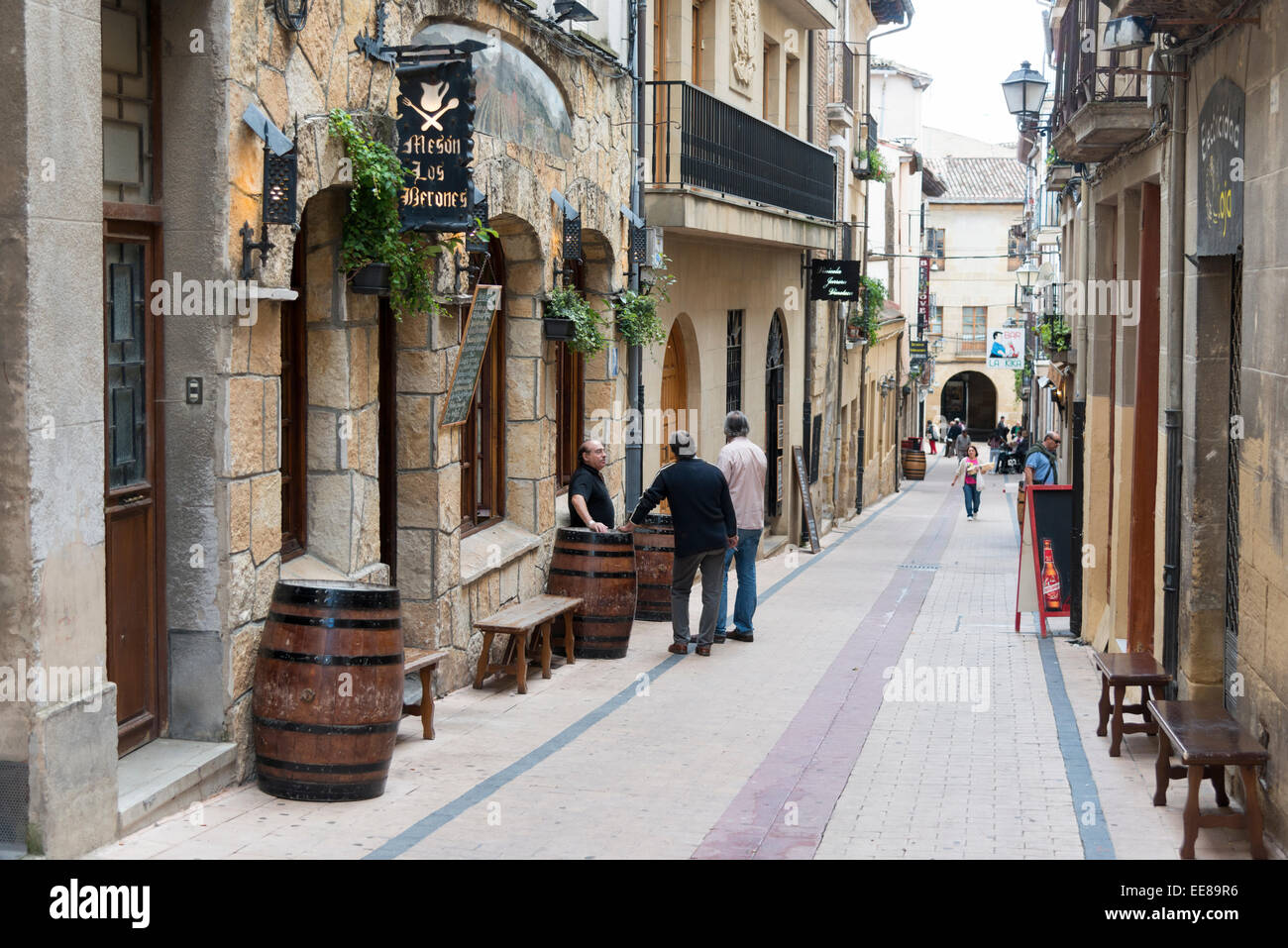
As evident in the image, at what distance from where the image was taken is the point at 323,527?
8547 millimetres

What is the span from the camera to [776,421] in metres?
23.1

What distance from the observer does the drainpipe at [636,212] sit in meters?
14.1

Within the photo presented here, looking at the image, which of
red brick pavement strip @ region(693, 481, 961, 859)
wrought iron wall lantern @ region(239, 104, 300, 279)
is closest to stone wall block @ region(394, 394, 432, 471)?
wrought iron wall lantern @ region(239, 104, 300, 279)

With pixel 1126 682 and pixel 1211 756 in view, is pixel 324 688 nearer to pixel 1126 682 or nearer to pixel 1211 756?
pixel 1211 756

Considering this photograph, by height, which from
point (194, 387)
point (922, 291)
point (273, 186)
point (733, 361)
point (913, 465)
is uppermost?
point (922, 291)

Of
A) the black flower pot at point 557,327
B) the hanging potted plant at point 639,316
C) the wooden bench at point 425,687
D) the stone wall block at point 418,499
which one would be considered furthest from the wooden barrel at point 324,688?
the hanging potted plant at point 639,316

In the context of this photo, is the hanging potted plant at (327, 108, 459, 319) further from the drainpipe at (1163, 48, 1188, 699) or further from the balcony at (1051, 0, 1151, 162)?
the balcony at (1051, 0, 1151, 162)

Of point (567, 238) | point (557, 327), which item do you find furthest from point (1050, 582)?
point (567, 238)

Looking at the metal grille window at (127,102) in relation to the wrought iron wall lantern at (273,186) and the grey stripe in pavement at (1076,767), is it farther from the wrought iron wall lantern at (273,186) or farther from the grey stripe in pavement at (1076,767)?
the grey stripe in pavement at (1076,767)

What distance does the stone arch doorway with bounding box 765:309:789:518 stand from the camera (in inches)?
896

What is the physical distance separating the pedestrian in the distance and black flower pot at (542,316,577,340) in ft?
5.19

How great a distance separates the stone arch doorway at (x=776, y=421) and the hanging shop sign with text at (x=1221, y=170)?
45.8 feet

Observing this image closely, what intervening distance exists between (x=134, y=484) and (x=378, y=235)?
218 centimetres
